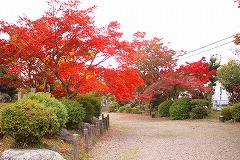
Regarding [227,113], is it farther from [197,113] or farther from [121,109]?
[121,109]

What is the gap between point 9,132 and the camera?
23.6 ft

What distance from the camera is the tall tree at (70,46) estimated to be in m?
11.5

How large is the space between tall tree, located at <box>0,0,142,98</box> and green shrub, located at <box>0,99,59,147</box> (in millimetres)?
3973

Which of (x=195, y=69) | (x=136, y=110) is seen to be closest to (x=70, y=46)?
(x=195, y=69)

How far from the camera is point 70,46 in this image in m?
12.1

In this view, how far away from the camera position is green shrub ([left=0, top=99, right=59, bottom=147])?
23.3 feet

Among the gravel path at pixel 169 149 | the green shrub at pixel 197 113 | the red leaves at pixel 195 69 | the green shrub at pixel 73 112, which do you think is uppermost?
→ the red leaves at pixel 195 69

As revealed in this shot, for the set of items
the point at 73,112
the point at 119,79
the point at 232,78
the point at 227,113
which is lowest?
the point at 227,113

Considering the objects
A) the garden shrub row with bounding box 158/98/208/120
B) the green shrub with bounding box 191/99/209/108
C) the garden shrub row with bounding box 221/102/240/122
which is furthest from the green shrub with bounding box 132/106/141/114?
the garden shrub row with bounding box 221/102/240/122

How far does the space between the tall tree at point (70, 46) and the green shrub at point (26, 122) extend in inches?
156

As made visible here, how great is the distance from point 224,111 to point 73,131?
1121 cm

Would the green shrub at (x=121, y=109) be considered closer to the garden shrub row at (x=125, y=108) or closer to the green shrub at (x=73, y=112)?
the garden shrub row at (x=125, y=108)

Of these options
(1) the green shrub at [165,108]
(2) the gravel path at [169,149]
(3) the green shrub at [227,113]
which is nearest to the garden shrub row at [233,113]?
(3) the green shrub at [227,113]

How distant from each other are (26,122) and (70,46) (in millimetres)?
5621
